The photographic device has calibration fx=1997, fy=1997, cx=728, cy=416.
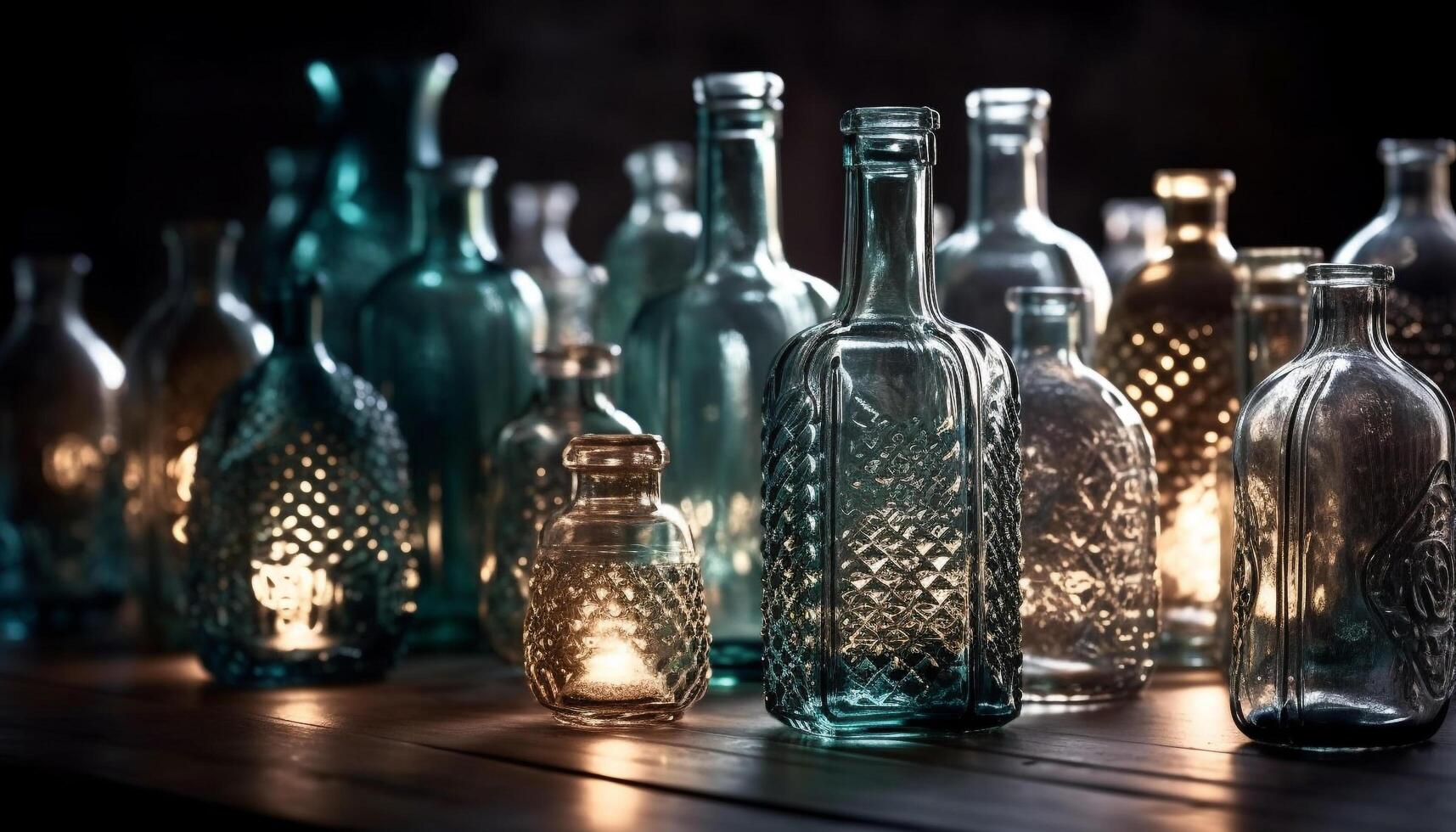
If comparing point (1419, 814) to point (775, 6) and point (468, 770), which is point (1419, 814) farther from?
point (775, 6)

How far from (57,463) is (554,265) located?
1.59 feet

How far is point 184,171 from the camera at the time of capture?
2178mm

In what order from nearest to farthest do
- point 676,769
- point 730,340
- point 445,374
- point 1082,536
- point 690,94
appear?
point 676,769 < point 1082,536 < point 730,340 < point 445,374 < point 690,94

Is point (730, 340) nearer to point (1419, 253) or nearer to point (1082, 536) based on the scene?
point (1082, 536)

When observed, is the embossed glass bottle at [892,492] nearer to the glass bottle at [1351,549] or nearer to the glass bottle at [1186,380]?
the glass bottle at [1351,549]

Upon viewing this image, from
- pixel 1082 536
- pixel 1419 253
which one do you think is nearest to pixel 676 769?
pixel 1082 536

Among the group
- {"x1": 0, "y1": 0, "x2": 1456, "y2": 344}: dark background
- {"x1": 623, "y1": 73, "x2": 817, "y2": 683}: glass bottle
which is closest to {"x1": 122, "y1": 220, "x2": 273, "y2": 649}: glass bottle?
{"x1": 623, "y1": 73, "x2": 817, "y2": 683}: glass bottle

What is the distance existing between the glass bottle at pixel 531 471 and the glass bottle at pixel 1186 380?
1.24ft

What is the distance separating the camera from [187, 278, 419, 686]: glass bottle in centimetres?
136

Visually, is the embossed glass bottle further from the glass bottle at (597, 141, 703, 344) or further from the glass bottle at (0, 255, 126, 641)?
the glass bottle at (0, 255, 126, 641)

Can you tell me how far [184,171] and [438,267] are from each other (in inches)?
28.9

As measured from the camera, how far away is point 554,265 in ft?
6.18

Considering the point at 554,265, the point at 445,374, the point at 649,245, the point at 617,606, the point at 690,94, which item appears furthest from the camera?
the point at 690,94

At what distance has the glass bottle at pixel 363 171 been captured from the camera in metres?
1.65
